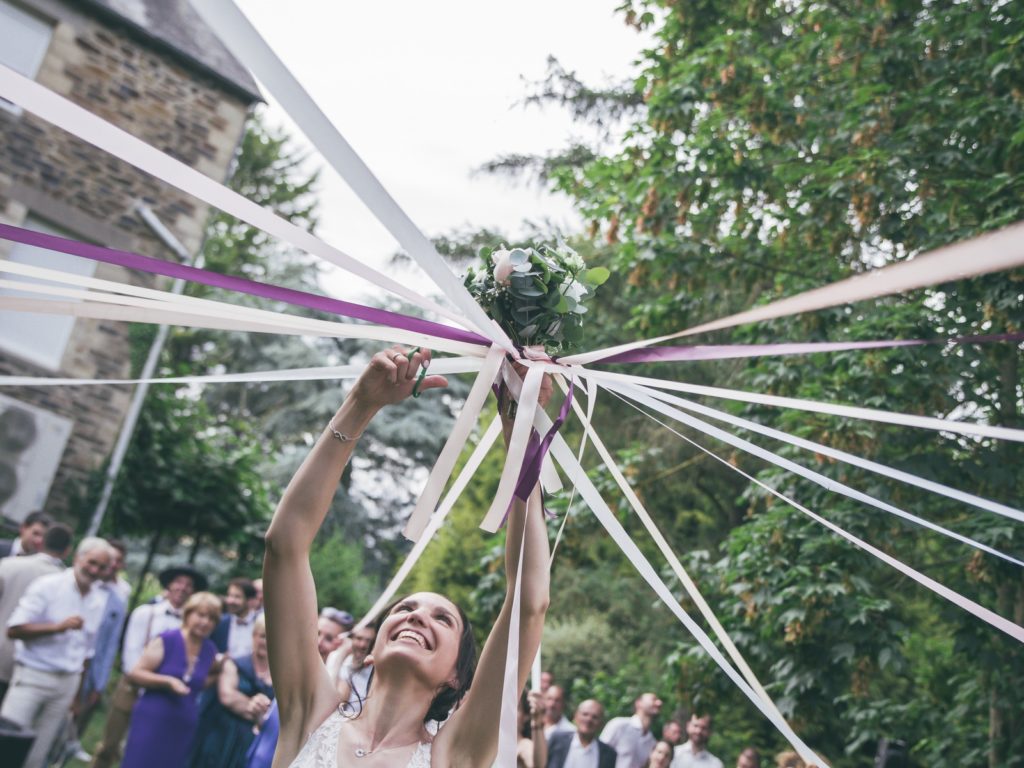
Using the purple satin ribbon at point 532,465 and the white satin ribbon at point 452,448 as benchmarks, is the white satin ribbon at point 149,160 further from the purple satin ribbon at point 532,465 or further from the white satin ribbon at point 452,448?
the purple satin ribbon at point 532,465

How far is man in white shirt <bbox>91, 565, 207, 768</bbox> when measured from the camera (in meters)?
6.33

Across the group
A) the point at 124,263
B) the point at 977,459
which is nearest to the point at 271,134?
the point at 977,459

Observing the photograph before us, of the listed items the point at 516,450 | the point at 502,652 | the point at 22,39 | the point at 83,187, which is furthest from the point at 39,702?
the point at 22,39

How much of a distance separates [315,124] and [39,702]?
213 inches

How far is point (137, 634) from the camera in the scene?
654 centimetres

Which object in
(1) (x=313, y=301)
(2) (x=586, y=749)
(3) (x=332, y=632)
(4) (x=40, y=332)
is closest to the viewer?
(1) (x=313, y=301)

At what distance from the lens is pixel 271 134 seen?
2480 cm

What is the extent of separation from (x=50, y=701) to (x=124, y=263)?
197 inches

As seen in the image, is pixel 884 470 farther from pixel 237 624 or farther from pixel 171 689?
pixel 237 624

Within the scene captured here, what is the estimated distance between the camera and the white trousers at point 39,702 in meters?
5.85

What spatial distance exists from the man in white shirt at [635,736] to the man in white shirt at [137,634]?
2.98 metres

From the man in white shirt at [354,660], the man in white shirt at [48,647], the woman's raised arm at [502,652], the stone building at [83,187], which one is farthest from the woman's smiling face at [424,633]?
the stone building at [83,187]

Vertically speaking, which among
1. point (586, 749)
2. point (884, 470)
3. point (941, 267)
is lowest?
point (586, 749)

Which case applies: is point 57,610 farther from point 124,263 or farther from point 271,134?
point 271,134
